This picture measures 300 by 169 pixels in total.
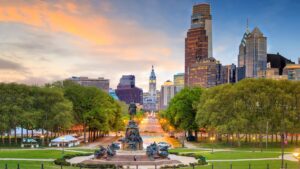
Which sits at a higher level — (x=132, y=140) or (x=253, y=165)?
(x=132, y=140)

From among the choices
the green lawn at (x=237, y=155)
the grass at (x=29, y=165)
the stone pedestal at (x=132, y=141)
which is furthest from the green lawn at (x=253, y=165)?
the grass at (x=29, y=165)

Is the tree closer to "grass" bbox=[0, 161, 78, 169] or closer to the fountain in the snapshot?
the fountain

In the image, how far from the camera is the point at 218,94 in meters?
104

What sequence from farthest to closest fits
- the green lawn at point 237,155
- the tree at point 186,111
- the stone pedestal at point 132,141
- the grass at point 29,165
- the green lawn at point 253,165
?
the tree at point 186,111
the green lawn at point 237,155
the stone pedestal at point 132,141
the green lawn at point 253,165
the grass at point 29,165

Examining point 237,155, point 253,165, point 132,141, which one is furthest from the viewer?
point 237,155

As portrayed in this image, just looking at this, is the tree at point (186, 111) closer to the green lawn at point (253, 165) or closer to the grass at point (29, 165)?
the green lawn at point (253, 165)

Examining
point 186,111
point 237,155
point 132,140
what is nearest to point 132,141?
point 132,140

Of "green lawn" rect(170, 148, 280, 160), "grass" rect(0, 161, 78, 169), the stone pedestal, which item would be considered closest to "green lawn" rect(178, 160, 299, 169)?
"green lawn" rect(170, 148, 280, 160)

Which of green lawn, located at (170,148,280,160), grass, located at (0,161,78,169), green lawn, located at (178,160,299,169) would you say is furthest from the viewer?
green lawn, located at (170,148,280,160)

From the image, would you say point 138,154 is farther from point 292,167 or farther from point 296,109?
point 296,109

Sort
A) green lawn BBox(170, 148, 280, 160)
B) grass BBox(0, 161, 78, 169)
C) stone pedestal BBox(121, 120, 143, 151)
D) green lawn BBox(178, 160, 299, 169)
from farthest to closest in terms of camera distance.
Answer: green lawn BBox(170, 148, 280, 160) < stone pedestal BBox(121, 120, 143, 151) < green lawn BBox(178, 160, 299, 169) < grass BBox(0, 161, 78, 169)

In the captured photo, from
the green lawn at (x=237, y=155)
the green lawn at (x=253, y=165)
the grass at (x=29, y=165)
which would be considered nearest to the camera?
the grass at (x=29, y=165)

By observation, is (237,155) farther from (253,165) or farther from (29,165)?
(29,165)

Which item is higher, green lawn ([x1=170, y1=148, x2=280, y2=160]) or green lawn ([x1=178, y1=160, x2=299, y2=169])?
green lawn ([x1=178, y1=160, x2=299, y2=169])
